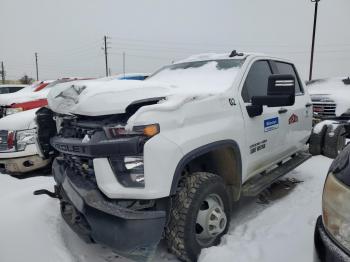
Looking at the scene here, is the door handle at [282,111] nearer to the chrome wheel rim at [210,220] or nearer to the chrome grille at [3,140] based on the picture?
the chrome wheel rim at [210,220]

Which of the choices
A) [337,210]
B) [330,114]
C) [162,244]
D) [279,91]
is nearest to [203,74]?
[279,91]

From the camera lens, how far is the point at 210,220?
292 centimetres

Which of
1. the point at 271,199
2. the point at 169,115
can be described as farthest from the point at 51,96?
the point at 271,199

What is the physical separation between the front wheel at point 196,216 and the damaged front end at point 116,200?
0.69 ft

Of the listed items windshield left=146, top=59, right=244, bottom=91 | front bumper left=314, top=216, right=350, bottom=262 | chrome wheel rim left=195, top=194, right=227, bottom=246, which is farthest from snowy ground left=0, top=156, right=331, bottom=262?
windshield left=146, top=59, right=244, bottom=91

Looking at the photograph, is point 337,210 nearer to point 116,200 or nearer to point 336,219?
point 336,219

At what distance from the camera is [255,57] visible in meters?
4.06

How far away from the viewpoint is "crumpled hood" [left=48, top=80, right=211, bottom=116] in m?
2.56

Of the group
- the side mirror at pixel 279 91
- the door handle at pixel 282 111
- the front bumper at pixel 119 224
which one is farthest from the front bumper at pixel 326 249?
the door handle at pixel 282 111

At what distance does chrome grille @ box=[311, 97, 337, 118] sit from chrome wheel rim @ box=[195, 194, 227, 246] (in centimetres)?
574

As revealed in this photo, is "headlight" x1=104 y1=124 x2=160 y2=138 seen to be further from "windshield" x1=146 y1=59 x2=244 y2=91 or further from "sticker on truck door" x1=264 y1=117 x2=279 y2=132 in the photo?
"sticker on truck door" x1=264 y1=117 x2=279 y2=132

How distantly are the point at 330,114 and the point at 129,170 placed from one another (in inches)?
268

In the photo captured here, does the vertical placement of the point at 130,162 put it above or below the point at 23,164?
above

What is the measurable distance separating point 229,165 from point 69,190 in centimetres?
147
